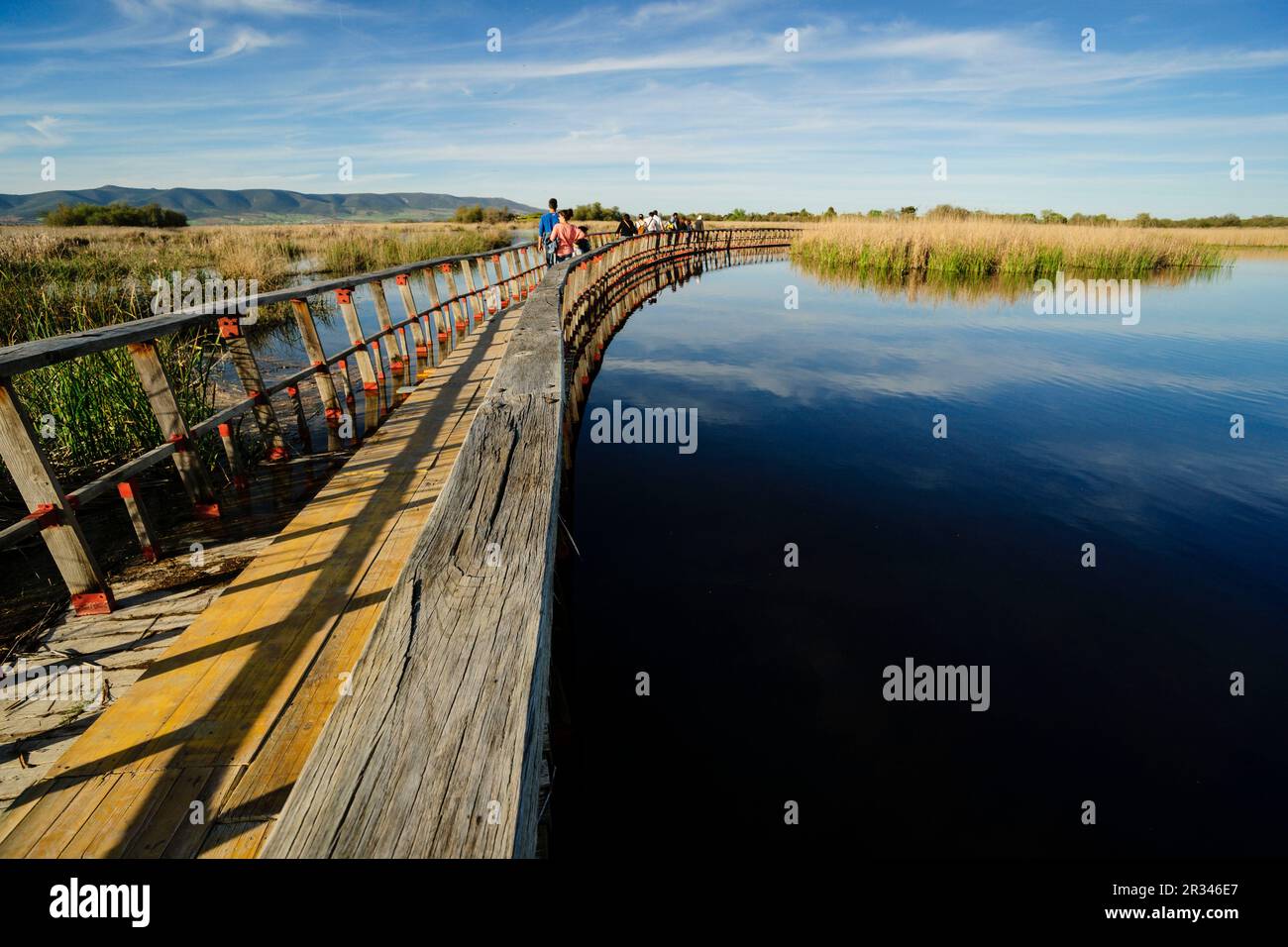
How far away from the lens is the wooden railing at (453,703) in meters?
0.96

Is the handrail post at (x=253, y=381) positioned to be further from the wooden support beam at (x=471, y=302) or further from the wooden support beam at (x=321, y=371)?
the wooden support beam at (x=471, y=302)

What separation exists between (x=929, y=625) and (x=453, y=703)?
181 inches

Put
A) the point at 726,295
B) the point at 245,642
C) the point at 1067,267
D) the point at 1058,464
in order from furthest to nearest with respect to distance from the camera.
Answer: the point at 1067,267 < the point at 726,295 < the point at 1058,464 < the point at 245,642

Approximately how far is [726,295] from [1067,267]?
→ 1754 cm

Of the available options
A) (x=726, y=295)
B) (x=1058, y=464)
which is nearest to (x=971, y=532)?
(x=1058, y=464)

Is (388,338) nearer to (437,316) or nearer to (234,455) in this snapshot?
(437,316)

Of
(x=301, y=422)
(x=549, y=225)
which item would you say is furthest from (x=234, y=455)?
(x=549, y=225)

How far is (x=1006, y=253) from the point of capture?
27.1 metres

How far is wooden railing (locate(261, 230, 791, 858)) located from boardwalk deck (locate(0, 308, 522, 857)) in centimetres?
115

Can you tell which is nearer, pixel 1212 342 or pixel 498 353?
pixel 498 353

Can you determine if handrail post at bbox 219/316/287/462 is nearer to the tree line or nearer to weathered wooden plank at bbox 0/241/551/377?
weathered wooden plank at bbox 0/241/551/377

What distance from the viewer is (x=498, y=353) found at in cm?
905

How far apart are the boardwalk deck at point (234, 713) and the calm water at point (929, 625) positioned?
4.23ft

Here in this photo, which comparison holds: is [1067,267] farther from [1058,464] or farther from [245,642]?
[245,642]
